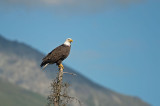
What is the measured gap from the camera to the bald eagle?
76.1ft

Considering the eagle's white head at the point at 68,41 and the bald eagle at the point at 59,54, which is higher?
the eagle's white head at the point at 68,41

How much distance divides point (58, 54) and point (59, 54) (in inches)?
2.6

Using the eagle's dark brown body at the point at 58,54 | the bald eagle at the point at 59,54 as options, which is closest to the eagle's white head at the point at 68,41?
the bald eagle at the point at 59,54

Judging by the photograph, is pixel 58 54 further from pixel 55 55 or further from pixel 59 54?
pixel 55 55

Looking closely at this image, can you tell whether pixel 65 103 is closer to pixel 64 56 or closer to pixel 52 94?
pixel 52 94

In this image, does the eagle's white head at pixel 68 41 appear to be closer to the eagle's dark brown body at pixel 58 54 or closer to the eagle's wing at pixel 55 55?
the eagle's dark brown body at pixel 58 54

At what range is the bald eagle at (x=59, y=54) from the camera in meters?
23.2

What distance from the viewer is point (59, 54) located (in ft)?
77.0

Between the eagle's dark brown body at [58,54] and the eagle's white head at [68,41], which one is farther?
the eagle's white head at [68,41]

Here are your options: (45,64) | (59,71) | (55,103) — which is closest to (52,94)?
(55,103)

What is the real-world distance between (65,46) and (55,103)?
5.32m

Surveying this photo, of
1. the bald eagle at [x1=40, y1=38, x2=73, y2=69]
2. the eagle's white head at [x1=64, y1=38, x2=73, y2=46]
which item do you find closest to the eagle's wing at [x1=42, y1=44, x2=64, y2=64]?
the bald eagle at [x1=40, y1=38, x2=73, y2=69]

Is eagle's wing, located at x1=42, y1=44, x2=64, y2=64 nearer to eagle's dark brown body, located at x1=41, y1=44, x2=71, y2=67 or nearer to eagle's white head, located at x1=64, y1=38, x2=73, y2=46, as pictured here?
eagle's dark brown body, located at x1=41, y1=44, x2=71, y2=67

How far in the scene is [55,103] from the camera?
1916 cm
